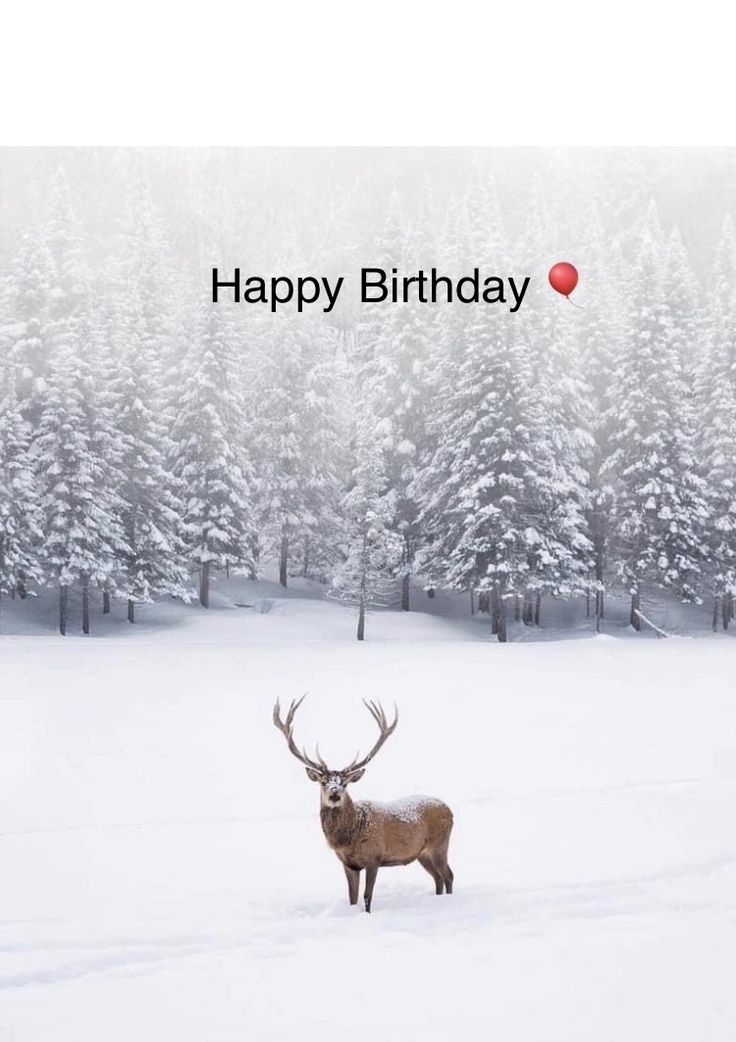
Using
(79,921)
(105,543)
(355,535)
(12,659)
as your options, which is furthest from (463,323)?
(79,921)

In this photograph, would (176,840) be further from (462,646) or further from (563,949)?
(462,646)

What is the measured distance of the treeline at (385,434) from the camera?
23516 millimetres

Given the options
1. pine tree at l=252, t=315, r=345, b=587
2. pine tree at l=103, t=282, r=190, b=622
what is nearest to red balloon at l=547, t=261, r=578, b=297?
pine tree at l=252, t=315, r=345, b=587

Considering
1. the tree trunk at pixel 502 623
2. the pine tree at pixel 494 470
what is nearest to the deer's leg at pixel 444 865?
the pine tree at pixel 494 470

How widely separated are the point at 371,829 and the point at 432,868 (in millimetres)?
690

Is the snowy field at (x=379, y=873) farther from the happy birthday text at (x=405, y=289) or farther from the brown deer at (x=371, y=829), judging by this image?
the happy birthday text at (x=405, y=289)

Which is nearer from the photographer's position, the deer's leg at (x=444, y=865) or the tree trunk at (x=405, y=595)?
the deer's leg at (x=444, y=865)

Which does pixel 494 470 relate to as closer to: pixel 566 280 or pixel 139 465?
pixel 566 280

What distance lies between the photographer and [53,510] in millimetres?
23125

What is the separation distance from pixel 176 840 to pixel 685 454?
21.5 metres

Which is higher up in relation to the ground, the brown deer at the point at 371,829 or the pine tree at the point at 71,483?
the pine tree at the point at 71,483

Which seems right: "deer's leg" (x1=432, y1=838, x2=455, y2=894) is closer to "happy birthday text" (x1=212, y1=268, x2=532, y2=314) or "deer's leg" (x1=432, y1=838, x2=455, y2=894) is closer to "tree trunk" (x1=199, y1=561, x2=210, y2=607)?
"happy birthday text" (x1=212, y1=268, x2=532, y2=314)

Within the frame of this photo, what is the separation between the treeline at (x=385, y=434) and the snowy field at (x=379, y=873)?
24.8 ft

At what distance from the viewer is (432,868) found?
629 centimetres
